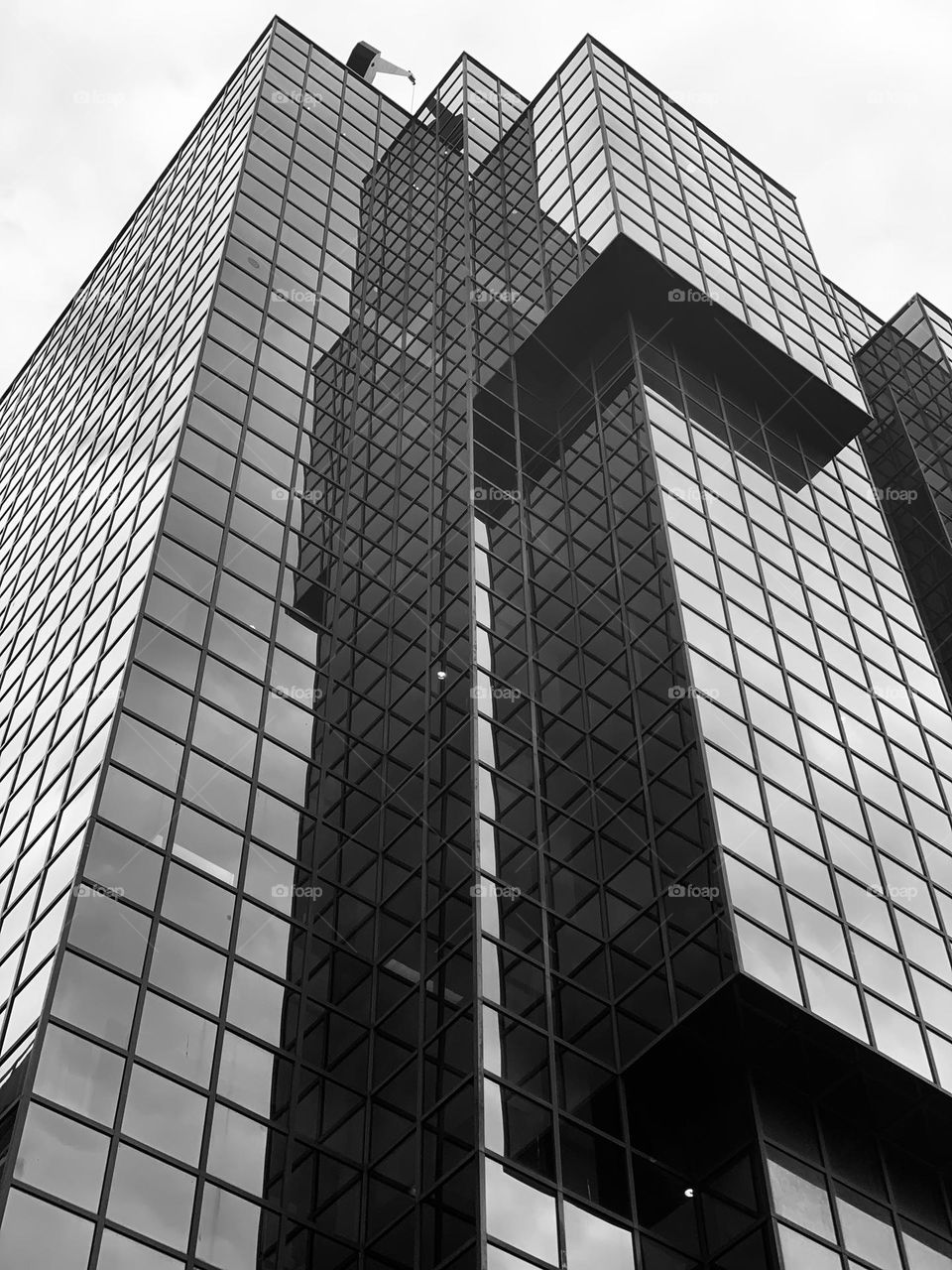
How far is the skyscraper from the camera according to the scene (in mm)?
31625

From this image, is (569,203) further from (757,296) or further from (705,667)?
(705,667)

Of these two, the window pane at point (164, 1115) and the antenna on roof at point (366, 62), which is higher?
A: the antenna on roof at point (366, 62)

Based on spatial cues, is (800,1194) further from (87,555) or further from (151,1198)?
(87,555)

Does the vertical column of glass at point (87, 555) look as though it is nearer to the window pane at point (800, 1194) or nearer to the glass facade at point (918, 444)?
the window pane at point (800, 1194)

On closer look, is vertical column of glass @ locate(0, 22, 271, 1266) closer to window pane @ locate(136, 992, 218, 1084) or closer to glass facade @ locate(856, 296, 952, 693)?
window pane @ locate(136, 992, 218, 1084)

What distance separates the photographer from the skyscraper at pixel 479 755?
3162 cm

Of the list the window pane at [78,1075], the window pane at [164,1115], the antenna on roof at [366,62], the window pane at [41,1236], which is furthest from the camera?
the antenna on roof at [366,62]

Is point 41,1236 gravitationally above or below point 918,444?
below

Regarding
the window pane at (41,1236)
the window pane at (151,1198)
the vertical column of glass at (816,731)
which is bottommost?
the window pane at (41,1236)

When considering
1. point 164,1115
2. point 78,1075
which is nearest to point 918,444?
point 164,1115

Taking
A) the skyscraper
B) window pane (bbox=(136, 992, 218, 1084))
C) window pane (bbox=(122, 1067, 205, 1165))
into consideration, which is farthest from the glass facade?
window pane (bbox=(122, 1067, 205, 1165))

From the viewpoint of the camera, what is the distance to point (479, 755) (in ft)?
129

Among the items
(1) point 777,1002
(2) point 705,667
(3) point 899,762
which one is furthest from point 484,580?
(1) point 777,1002

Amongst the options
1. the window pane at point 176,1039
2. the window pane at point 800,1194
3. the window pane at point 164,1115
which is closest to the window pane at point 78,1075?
the window pane at point 164,1115
